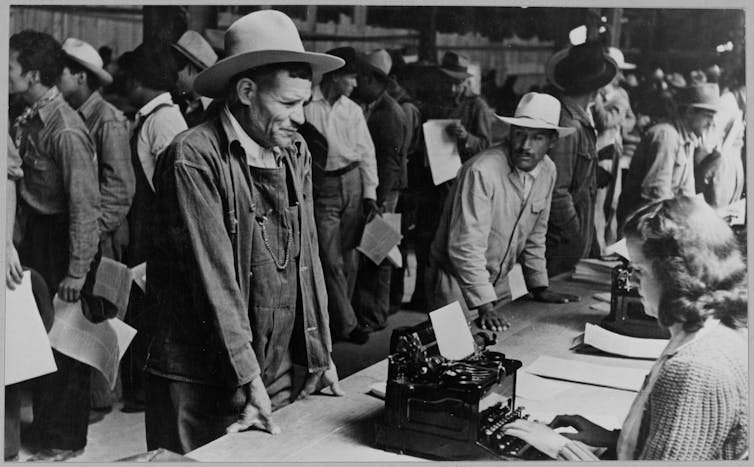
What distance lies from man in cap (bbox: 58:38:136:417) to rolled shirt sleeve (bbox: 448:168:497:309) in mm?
1258

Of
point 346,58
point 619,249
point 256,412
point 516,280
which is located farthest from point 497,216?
point 256,412

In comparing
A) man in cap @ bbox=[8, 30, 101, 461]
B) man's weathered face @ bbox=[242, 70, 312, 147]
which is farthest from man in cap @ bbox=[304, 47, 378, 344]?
man in cap @ bbox=[8, 30, 101, 461]

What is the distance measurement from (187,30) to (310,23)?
436mm

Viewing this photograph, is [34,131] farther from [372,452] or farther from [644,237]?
[644,237]

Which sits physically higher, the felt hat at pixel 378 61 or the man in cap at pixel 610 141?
the felt hat at pixel 378 61

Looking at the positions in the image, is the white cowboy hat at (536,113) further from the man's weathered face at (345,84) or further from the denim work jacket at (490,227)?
the man's weathered face at (345,84)

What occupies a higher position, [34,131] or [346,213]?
[34,131]

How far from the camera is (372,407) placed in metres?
3.11

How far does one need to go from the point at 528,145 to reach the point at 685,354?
99 centimetres

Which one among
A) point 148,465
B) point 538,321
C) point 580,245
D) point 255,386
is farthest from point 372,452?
point 580,245

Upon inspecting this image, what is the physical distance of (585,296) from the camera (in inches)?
141

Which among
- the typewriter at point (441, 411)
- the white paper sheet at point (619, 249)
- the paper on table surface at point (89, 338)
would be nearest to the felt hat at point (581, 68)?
the white paper sheet at point (619, 249)

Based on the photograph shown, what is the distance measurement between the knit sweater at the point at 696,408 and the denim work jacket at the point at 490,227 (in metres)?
0.73

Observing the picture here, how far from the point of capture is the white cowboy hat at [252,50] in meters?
3.05
